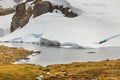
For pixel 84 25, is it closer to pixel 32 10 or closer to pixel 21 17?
pixel 32 10

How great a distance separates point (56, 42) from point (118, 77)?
63.3 m

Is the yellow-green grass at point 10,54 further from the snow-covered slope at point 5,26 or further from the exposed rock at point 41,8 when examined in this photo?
the snow-covered slope at point 5,26

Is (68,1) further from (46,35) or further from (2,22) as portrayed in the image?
(2,22)

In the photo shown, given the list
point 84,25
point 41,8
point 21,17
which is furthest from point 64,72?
point 21,17

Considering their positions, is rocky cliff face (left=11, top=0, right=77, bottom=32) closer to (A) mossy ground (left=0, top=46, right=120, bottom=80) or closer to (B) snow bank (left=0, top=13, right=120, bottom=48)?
(B) snow bank (left=0, top=13, right=120, bottom=48)

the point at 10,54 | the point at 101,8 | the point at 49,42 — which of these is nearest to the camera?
the point at 10,54

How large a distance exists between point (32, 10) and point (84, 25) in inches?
1242

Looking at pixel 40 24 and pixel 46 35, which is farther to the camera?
pixel 40 24

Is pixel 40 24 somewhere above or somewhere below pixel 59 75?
below

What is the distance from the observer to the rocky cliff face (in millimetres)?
132750

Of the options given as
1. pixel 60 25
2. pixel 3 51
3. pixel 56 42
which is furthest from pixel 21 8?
pixel 3 51

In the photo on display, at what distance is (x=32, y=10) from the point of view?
146 m

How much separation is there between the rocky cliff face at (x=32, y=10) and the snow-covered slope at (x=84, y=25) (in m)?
3.44

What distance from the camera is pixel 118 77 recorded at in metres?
49.7
